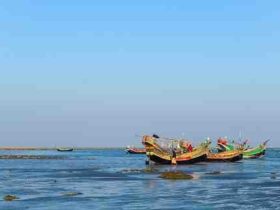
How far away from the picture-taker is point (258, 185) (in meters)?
49.3

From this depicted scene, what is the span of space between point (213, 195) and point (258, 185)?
33.7 feet

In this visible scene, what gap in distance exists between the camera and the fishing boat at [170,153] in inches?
3367

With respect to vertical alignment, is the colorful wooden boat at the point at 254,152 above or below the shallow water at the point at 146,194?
above


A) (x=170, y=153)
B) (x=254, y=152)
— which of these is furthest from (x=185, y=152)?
(x=254, y=152)

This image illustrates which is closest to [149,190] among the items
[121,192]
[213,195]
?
[121,192]

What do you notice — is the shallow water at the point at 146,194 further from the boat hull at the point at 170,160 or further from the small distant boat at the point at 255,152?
the small distant boat at the point at 255,152

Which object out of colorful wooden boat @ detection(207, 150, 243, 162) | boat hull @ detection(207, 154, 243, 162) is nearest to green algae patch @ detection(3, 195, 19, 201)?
boat hull @ detection(207, 154, 243, 162)

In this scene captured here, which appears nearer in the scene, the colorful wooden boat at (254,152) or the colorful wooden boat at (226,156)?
the colorful wooden boat at (226,156)

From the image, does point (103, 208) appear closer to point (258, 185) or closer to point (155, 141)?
point (258, 185)

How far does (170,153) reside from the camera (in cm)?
9006

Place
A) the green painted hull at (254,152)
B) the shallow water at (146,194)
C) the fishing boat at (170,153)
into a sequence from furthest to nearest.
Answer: the green painted hull at (254,152) < the fishing boat at (170,153) < the shallow water at (146,194)

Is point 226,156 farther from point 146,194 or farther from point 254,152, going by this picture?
point 146,194

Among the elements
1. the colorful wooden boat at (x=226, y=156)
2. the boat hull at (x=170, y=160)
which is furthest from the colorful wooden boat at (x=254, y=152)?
the boat hull at (x=170, y=160)

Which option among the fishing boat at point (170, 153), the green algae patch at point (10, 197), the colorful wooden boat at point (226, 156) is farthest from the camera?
the colorful wooden boat at point (226, 156)
